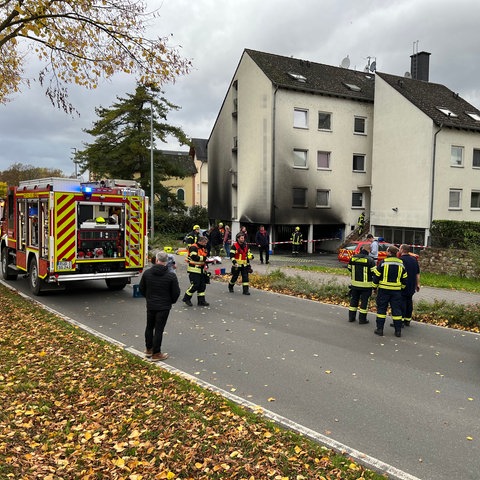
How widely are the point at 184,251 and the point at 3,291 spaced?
12665 millimetres

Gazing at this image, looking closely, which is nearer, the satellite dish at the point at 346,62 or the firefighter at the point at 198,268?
the firefighter at the point at 198,268

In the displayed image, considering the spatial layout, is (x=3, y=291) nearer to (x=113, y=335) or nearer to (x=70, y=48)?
(x=113, y=335)

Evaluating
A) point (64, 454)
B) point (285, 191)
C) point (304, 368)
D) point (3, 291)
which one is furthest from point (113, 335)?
point (285, 191)

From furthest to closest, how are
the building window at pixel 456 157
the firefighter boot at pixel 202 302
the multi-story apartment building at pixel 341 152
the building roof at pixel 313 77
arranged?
the building roof at pixel 313 77 → the building window at pixel 456 157 → the multi-story apartment building at pixel 341 152 → the firefighter boot at pixel 202 302

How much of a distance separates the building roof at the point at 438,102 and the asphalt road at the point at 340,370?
20.1 metres

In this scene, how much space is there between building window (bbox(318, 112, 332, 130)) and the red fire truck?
2014 cm

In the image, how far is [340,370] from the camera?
6605 millimetres

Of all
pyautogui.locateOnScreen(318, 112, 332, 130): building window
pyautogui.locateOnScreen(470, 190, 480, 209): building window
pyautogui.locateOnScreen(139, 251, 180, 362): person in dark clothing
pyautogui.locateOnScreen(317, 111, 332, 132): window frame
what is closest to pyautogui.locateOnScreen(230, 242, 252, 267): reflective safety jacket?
pyautogui.locateOnScreen(139, 251, 180, 362): person in dark clothing

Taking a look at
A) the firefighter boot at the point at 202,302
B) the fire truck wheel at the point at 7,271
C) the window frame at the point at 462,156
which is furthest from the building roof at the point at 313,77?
the firefighter boot at the point at 202,302

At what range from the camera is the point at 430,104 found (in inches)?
1126

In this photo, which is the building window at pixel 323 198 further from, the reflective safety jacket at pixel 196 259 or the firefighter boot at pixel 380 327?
the firefighter boot at pixel 380 327

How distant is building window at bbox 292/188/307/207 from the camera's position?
29781mm

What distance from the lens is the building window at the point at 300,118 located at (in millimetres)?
29422

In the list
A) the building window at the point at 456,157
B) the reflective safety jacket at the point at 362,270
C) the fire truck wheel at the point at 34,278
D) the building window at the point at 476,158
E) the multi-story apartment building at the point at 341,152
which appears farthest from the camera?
the building window at the point at 476,158
